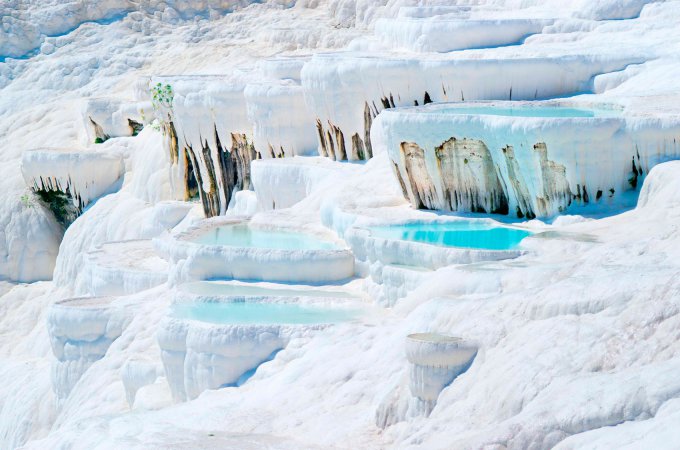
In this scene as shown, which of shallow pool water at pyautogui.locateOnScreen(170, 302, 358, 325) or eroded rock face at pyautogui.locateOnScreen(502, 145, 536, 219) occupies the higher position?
eroded rock face at pyautogui.locateOnScreen(502, 145, 536, 219)

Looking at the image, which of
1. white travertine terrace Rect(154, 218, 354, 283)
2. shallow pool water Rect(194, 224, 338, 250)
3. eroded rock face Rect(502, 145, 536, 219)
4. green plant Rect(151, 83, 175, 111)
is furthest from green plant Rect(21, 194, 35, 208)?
eroded rock face Rect(502, 145, 536, 219)

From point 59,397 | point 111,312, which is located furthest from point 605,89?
point 59,397

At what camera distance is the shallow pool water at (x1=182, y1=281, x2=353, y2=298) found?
15.2 metres

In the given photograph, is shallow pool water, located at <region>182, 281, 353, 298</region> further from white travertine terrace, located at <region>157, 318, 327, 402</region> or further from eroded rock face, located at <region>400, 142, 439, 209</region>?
eroded rock face, located at <region>400, 142, 439, 209</region>

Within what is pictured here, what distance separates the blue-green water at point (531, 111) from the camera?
17.0 meters

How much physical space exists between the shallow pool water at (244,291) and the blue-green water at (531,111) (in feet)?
11.4

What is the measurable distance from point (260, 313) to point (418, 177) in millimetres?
3424

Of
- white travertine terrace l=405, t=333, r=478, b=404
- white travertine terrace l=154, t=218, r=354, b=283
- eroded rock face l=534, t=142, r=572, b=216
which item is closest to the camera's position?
white travertine terrace l=405, t=333, r=478, b=404

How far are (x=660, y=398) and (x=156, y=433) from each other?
4.96 meters

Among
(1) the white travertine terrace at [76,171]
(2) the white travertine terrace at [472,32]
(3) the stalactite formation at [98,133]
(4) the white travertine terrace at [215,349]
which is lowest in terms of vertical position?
(1) the white travertine terrace at [76,171]

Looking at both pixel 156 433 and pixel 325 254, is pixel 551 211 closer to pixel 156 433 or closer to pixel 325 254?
pixel 325 254

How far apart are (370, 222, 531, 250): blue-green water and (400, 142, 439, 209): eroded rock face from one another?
86cm

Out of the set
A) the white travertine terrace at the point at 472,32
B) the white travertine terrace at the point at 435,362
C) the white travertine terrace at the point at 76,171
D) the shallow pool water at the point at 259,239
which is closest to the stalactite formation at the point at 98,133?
the white travertine terrace at the point at 76,171

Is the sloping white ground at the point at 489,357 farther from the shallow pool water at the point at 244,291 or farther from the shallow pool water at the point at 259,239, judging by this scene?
the shallow pool water at the point at 244,291
